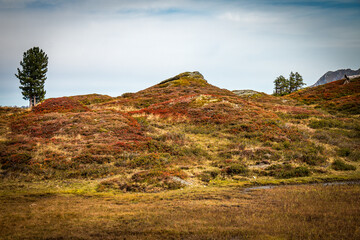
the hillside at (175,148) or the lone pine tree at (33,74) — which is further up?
the lone pine tree at (33,74)

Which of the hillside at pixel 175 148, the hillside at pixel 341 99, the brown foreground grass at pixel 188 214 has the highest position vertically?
the hillside at pixel 341 99

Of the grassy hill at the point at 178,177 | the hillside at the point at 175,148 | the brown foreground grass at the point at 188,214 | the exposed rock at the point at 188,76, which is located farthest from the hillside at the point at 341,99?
the exposed rock at the point at 188,76

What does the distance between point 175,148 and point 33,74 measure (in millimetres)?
53800

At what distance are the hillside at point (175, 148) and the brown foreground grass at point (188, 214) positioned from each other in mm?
2545

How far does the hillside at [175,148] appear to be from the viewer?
14508mm

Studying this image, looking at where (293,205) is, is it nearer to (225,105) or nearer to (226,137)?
(226,137)

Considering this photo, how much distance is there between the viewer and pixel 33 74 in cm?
5344

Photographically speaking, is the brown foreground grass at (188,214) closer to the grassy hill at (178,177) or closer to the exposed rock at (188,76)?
the grassy hill at (178,177)

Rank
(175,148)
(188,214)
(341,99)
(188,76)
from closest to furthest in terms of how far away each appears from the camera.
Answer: (188,214), (175,148), (341,99), (188,76)

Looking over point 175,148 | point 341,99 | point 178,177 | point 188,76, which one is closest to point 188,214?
point 178,177

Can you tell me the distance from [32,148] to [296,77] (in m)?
111

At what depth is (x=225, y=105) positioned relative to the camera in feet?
115

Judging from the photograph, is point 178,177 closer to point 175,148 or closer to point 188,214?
point 188,214

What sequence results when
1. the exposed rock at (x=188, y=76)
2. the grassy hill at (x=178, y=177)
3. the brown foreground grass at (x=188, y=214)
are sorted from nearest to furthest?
the brown foreground grass at (x=188, y=214) < the grassy hill at (x=178, y=177) < the exposed rock at (x=188, y=76)
